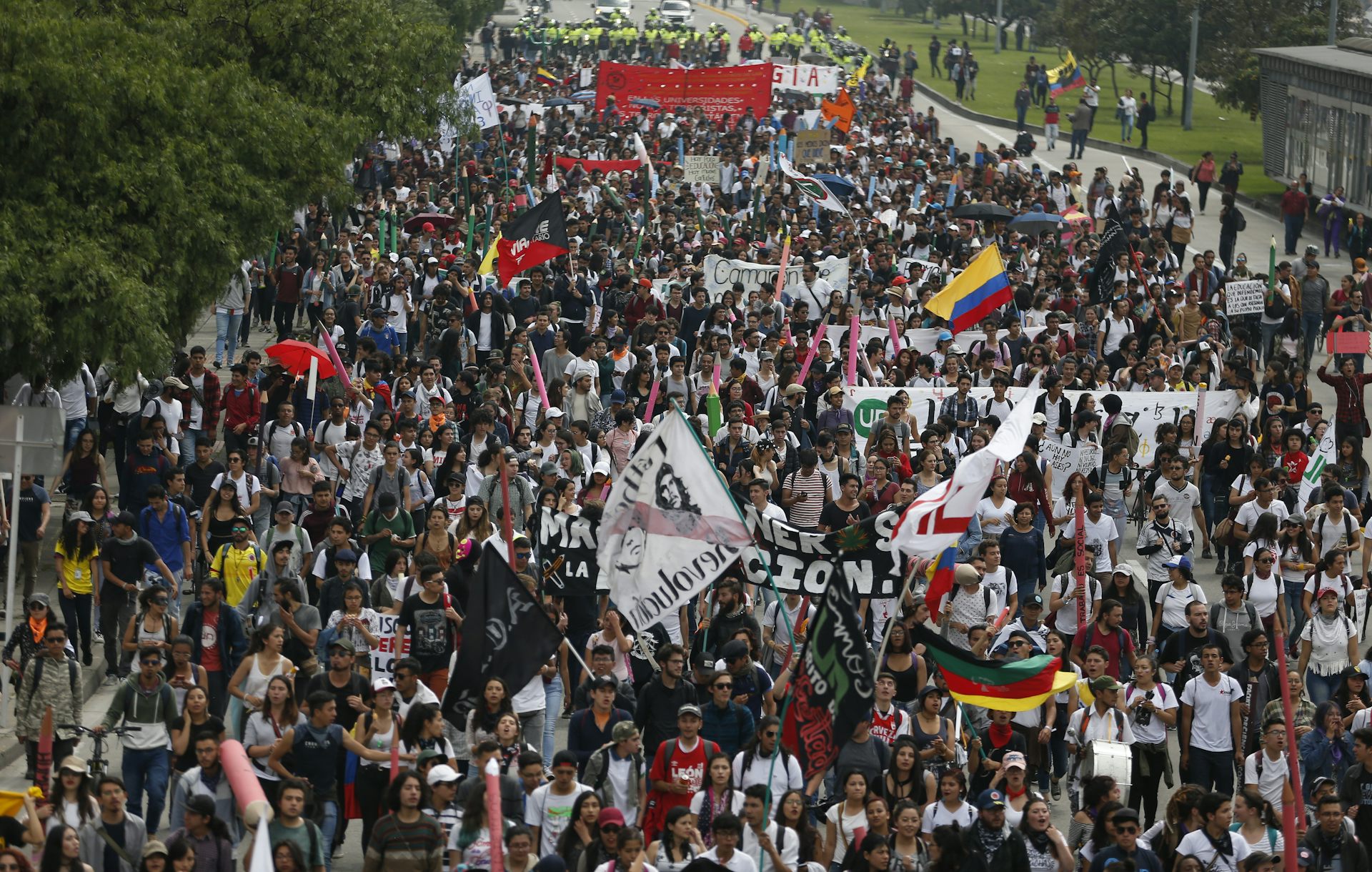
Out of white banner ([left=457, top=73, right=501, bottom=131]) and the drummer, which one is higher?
the drummer

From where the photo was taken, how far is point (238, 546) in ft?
46.5

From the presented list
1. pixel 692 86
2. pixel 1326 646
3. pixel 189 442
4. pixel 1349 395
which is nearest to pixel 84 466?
pixel 189 442

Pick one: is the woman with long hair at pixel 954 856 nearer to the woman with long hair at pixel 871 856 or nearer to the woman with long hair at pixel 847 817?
the woman with long hair at pixel 871 856

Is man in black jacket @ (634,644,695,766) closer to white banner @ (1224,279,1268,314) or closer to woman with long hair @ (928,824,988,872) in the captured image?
woman with long hair @ (928,824,988,872)

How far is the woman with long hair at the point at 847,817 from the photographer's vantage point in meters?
10.6

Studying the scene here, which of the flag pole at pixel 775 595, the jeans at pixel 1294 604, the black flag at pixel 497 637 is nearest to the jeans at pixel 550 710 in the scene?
the black flag at pixel 497 637

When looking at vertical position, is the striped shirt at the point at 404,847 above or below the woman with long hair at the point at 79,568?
above

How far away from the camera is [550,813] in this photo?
10.6m

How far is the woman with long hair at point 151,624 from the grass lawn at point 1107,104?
A: 120 ft

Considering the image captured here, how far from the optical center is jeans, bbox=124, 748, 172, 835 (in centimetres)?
1184

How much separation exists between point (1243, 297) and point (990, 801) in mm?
14661

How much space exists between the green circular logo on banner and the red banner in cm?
2581

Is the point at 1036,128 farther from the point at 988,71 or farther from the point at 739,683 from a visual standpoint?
the point at 739,683

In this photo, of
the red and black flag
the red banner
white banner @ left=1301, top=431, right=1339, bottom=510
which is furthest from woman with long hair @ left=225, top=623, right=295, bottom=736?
the red banner
